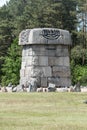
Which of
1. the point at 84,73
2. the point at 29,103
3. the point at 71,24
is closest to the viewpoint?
the point at 29,103

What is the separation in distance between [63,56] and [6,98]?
27.5ft

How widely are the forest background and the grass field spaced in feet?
91.5

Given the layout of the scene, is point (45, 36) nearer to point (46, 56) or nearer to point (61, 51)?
point (46, 56)

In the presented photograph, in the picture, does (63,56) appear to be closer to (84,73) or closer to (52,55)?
(52,55)

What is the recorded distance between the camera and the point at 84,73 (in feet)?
144

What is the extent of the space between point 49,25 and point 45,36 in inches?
952

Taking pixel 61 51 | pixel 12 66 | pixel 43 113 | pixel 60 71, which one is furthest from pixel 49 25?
pixel 43 113

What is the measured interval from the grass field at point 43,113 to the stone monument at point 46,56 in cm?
674

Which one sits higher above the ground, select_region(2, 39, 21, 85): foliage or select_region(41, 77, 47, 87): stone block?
select_region(41, 77, 47, 87): stone block

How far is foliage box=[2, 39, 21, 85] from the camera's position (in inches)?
1772

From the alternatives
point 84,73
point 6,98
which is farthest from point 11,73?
point 6,98

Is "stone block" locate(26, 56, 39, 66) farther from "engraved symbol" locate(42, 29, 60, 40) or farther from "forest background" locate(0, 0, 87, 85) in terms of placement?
"forest background" locate(0, 0, 87, 85)

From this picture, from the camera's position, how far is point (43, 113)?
11.7m

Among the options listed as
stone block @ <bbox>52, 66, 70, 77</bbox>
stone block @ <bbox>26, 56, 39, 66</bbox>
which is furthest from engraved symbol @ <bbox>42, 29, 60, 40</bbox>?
stone block @ <bbox>52, 66, 70, 77</bbox>
